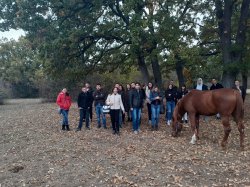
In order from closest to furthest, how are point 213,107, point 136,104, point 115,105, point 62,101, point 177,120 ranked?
point 213,107 → point 177,120 → point 115,105 → point 136,104 → point 62,101

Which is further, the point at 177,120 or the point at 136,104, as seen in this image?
the point at 136,104

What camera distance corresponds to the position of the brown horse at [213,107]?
976cm

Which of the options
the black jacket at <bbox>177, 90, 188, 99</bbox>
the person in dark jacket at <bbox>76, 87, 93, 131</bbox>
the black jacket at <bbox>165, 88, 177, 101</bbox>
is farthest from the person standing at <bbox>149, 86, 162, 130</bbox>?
the person in dark jacket at <bbox>76, 87, 93, 131</bbox>

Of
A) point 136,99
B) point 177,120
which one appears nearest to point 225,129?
point 177,120

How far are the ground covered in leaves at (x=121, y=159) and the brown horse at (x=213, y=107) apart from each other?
0.52 meters

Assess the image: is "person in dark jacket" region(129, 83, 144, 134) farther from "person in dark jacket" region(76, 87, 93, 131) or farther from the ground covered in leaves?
"person in dark jacket" region(76, 87, 93, 131)

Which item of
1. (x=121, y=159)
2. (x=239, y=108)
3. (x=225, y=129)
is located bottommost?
(x=121, y=159)

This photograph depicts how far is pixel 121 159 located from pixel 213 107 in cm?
363

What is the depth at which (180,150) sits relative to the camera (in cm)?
944

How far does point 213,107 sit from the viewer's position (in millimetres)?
10375

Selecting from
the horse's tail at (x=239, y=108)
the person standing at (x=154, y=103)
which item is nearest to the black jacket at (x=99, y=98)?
the person standing at (x=154, y=103)

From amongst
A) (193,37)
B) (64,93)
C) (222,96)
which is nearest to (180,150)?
(222,96)

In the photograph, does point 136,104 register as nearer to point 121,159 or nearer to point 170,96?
point 170,96

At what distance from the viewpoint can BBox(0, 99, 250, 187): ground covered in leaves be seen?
6.96 m
